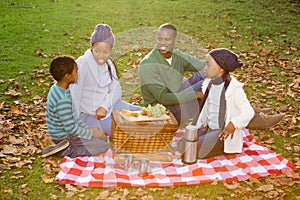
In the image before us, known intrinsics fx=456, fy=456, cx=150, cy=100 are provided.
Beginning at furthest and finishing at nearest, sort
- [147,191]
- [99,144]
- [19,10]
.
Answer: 1. [19,10]
2. [99,144]
3. [147,191]

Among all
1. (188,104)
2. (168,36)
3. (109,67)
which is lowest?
(188,104)

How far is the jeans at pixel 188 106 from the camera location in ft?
19.7

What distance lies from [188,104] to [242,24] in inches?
262

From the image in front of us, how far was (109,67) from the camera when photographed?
5891 mm

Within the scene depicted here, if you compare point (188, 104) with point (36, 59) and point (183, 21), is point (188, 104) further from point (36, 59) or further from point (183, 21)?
point (183, 21)

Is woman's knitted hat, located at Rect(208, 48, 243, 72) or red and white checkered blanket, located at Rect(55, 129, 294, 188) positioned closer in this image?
red and white checkered blanket, located at Rect(55, 129, 294, 188)

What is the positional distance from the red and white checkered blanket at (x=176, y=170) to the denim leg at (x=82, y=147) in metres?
0.07

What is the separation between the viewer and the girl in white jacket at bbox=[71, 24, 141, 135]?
219 inches

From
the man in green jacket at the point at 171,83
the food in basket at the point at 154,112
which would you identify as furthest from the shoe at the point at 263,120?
the food in basket at the point at 154,112

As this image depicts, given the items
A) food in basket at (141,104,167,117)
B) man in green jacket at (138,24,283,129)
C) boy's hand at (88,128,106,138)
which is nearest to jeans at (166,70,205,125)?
man in green jacket at (138,24,283,129)

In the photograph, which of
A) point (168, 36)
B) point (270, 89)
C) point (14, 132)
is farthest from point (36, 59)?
point (270, 89)

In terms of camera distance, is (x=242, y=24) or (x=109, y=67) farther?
(x=242, y=24)

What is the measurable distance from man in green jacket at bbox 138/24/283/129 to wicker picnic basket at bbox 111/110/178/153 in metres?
0.56

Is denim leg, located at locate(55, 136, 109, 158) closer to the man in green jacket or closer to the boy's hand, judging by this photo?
the boy's hand
